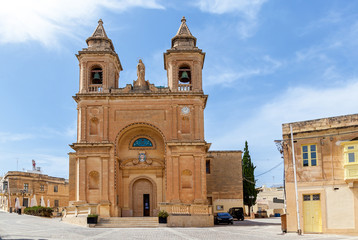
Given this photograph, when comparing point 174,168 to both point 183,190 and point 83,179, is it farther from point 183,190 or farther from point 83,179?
point 83,179

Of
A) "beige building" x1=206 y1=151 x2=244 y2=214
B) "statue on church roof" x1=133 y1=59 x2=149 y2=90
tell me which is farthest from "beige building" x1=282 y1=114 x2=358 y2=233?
"beige building" x1=206 y1=151 x2=244 y2=214

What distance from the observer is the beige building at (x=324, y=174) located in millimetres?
24047

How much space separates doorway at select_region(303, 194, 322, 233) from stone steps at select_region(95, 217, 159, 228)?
10.9 m

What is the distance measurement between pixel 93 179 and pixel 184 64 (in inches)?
478

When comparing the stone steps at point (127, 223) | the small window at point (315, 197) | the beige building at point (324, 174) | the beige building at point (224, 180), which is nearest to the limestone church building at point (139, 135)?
the stone steps at point (127, 223)

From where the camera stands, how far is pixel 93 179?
36.5 metres

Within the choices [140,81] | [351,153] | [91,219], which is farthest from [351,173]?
[140,81]

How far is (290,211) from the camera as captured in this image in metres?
25.1

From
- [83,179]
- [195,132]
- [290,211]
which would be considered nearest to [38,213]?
[83,179]

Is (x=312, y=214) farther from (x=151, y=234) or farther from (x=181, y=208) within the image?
(x=181, y=208)

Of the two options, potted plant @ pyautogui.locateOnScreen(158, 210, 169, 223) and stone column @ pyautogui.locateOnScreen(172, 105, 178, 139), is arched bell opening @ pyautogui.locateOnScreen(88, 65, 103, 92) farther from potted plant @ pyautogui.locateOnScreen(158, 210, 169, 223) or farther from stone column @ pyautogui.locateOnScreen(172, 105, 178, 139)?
potted plant @ pyautogui.locateOnScreen(158, 210, 169, 223)

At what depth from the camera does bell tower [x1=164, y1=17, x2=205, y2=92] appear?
38.3 m

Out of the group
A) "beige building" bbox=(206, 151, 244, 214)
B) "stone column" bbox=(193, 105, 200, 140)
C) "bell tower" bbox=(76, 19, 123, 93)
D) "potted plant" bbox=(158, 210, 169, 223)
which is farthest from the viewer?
"beige building" bbox=(206, 151, 244, 214)

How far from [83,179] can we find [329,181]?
19105 mm
